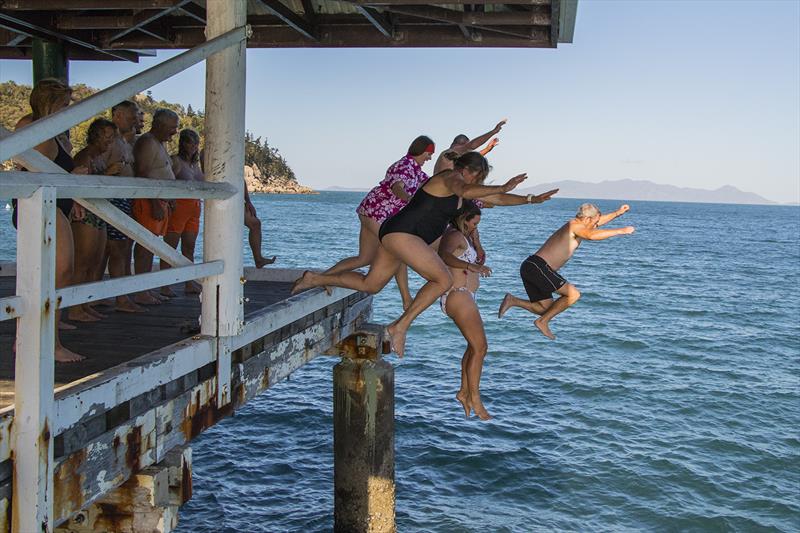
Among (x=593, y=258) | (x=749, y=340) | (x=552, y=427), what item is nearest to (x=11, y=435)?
(x=552, y=427)

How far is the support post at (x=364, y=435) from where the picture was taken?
357 inches

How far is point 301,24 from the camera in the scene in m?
7.84

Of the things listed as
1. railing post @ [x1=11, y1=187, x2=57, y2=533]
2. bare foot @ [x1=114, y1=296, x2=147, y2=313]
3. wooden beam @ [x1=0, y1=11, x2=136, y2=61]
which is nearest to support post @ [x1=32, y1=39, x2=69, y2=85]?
wooden beam @ [x1=0, y1=11, x2=136, y2=61]

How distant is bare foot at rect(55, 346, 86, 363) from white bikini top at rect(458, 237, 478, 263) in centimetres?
325

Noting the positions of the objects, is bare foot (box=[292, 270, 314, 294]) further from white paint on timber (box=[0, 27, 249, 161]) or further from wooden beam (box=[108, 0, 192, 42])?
white paint on timber (box=[0, 27, 249, 161])

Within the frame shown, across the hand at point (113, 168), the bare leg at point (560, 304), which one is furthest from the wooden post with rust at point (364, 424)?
the hand at point (113, 168)

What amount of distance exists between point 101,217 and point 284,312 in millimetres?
2459

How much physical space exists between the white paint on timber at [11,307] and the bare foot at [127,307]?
3719 millimetres

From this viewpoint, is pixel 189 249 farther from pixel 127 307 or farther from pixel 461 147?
pixel 461 147

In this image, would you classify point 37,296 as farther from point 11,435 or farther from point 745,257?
point 745,257

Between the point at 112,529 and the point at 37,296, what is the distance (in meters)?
1.75

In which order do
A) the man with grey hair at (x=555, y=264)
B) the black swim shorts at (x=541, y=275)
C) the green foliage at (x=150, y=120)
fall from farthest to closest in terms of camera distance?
the green foliage at (x=150, y=120)
the black swim shorts at (x=541, y=275)
the man with grey hair at (x=555, y=264)

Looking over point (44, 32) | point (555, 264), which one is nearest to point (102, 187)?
point (555, 264)

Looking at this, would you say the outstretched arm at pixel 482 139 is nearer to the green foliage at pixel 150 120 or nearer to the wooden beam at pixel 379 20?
the wooden beam at pixel 379 20
